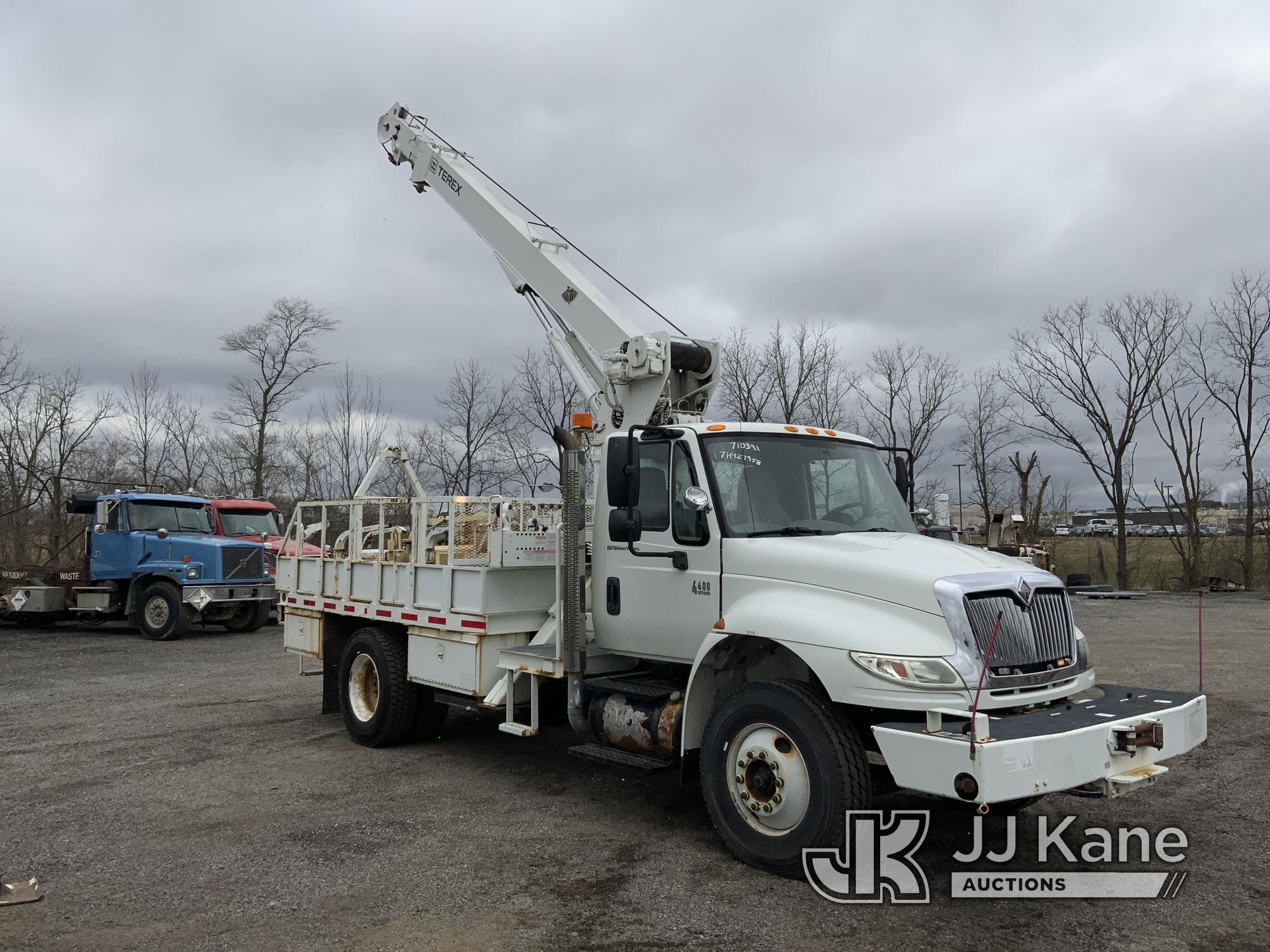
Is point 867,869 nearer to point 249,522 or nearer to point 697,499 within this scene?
point 697,499

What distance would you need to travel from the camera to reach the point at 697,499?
5.62 metres

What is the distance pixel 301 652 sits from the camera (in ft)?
31.2

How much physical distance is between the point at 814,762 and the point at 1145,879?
190cm

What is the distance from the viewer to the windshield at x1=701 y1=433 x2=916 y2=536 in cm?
584

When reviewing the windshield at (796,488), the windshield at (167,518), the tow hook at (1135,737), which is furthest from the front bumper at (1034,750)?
the windshield at (167,518)

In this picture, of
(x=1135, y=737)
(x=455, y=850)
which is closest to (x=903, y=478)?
(x=1135, y=737)

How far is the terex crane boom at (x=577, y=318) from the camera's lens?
7.72 m

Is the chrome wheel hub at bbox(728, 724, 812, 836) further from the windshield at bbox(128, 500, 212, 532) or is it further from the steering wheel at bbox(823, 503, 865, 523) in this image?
the windshield at bbox(128, 500, 212, 532)

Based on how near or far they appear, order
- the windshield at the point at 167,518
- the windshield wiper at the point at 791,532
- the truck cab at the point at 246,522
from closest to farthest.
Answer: the windshield wiper at the point at 791,532
the windshield at the point at 167,518
the truck cab at the point at 246,522

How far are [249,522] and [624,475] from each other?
16134mm

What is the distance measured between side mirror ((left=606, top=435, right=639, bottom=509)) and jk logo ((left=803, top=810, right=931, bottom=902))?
212 centimetres

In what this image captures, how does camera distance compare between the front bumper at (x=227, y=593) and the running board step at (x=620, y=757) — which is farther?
the front bumper at (x=227, y=593)

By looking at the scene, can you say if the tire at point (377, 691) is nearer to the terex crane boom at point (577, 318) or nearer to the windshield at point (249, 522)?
the terex crane boom at point (577, 318)

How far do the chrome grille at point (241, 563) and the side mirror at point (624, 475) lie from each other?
46.5 feet
